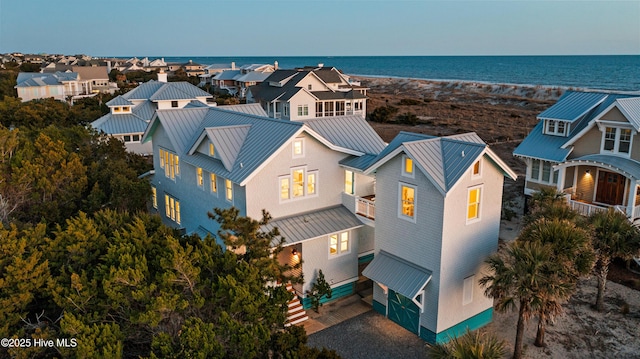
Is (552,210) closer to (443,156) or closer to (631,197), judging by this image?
(443,156)

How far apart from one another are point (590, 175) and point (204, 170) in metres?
23.3

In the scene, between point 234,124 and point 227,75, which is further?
point 227,75

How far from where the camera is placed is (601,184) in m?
28.6

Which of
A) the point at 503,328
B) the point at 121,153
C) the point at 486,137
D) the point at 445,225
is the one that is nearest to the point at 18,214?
the point at 121,153

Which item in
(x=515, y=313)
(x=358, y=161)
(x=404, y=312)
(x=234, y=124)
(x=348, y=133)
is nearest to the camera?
(x=404, y=312)

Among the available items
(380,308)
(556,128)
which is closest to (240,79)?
(556,128)

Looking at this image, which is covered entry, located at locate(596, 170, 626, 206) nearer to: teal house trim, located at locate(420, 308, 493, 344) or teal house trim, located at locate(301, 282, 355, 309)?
teal house trim, located at locate(420, 308, 493, 344)

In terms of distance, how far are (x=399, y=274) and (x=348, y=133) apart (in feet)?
29.2

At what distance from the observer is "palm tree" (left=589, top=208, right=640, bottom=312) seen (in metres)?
19.4

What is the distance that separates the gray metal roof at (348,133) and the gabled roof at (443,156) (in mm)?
5222

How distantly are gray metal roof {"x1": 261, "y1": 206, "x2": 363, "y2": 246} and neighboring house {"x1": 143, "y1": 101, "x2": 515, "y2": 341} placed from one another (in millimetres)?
49

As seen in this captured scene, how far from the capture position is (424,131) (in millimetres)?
64438

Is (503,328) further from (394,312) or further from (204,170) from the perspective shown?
(204,170)

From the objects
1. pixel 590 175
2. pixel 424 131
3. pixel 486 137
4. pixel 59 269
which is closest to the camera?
pixel 59 269
